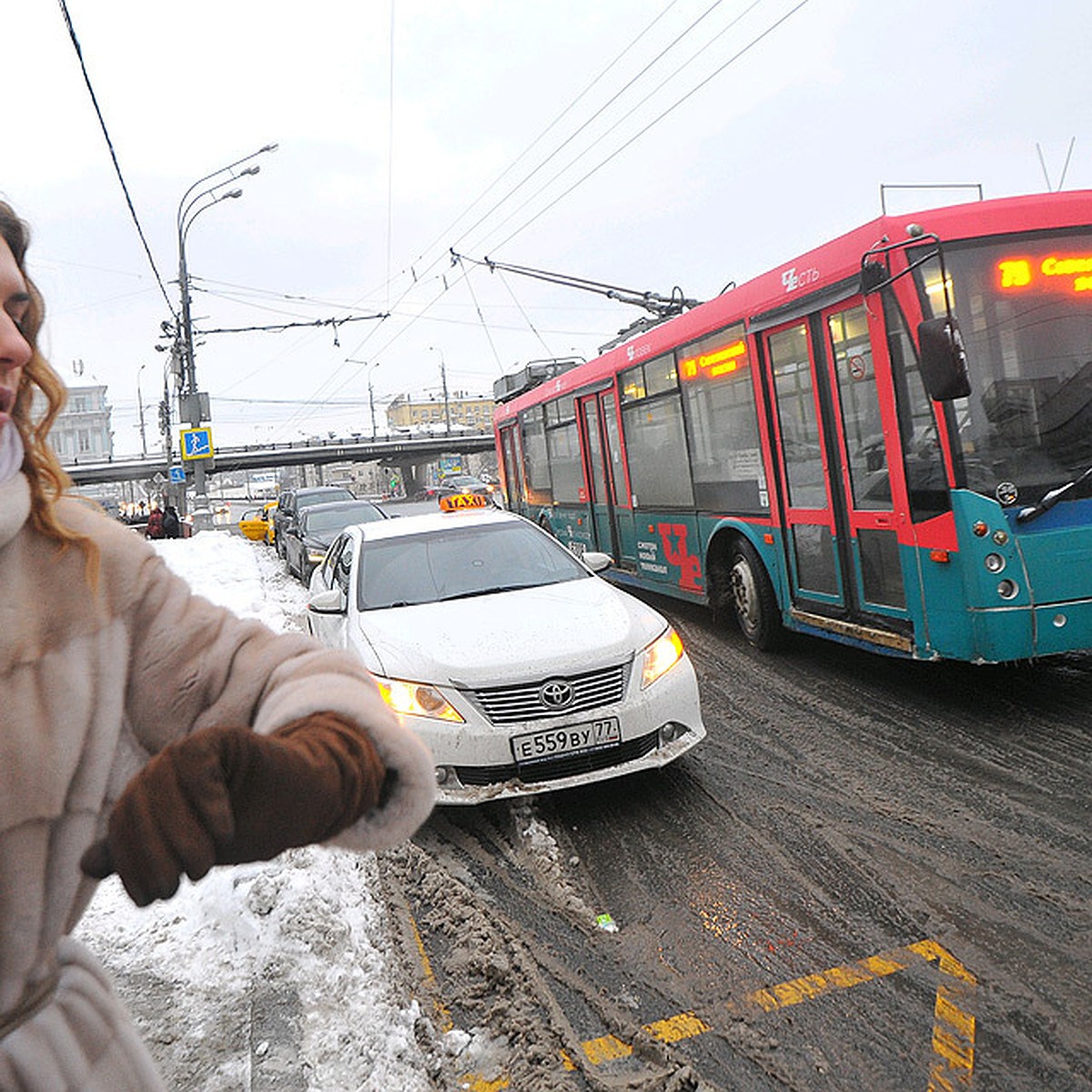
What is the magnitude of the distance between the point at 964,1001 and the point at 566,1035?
49.4 inches

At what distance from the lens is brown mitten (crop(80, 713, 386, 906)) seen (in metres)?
0.99

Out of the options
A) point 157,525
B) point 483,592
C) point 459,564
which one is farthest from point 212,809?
point 157,525

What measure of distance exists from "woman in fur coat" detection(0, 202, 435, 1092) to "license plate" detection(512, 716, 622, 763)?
3418 mm

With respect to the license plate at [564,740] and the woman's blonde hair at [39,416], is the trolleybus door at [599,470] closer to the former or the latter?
the license plate at [564,740]

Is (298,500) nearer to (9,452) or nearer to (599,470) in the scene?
(599,470)

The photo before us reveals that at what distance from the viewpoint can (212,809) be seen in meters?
1.00

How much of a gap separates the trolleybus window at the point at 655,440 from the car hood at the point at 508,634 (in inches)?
145

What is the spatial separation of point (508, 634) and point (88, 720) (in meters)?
3.92

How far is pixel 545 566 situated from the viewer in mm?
6363

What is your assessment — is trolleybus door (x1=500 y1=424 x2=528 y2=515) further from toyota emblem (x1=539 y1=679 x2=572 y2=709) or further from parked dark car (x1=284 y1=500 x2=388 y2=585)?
toyota emblem (x1=539 y1=679 x2=572 y2=709)

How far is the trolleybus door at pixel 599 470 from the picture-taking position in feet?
37.5

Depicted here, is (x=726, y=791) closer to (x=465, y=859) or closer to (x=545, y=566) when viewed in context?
(x=465, y=859)

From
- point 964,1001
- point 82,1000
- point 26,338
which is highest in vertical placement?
point 26,338

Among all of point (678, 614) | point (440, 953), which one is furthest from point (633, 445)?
point (440, 953)
